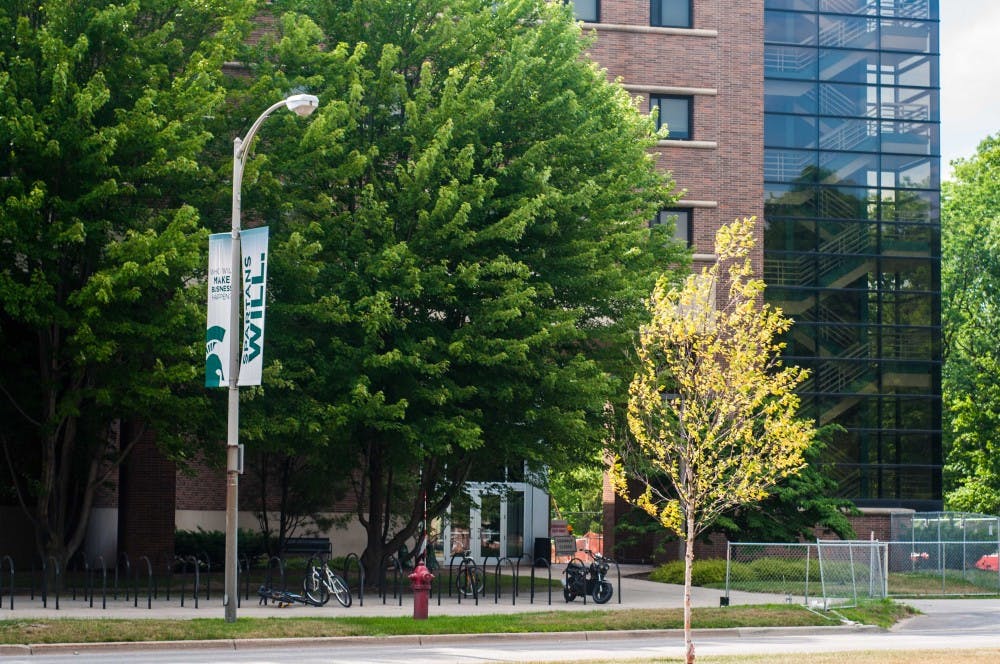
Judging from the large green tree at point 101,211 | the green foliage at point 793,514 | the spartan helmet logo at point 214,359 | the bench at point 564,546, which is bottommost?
the bench at point 564,546

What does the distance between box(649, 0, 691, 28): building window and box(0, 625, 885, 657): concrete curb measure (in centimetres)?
2806

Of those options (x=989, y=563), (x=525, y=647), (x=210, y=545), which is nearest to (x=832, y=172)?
(x=989, y=563)

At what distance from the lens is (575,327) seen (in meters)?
32.0

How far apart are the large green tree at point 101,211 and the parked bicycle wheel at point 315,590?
402cm

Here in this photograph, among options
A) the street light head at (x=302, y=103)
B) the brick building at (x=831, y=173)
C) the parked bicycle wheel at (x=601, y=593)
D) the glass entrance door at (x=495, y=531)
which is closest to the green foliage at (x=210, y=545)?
the glass entrance door at (x=495, y=531)

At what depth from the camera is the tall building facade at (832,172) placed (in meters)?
49.0

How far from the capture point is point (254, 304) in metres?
22.7

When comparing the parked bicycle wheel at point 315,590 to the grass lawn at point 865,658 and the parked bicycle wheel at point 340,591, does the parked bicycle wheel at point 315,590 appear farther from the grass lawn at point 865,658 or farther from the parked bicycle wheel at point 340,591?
the grass lawn at point 865,658

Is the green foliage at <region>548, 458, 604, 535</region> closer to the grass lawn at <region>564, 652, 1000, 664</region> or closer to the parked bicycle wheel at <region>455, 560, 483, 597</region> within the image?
the parked bicycle wheel at <region>455, 560, 483, 597</region>

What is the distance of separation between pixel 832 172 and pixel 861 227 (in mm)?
2251

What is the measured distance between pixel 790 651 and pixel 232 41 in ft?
57.5

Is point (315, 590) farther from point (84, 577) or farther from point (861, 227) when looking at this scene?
point (861, 227)

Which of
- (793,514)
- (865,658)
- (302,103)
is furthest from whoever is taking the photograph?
(793,514)

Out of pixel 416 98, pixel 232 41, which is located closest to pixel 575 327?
pixel 416 98
